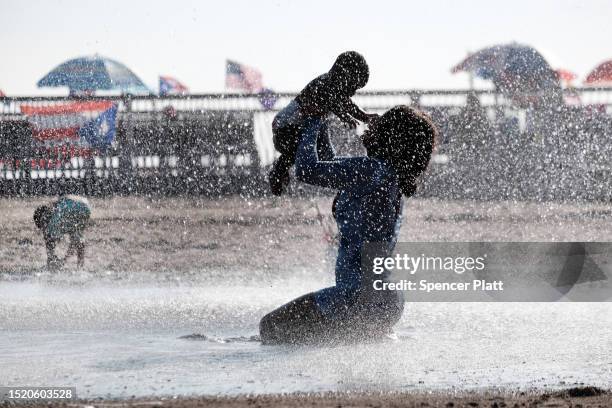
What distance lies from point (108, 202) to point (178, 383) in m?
12.8

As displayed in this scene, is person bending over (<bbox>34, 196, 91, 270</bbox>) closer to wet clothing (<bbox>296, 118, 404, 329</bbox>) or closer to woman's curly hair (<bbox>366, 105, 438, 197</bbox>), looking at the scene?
wet clothing (<bbox>296, 118, 404, 329</bbox>)

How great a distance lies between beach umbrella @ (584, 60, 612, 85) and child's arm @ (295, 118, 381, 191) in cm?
1890

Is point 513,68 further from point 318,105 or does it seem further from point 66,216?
point 318,105

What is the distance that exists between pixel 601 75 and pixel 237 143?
27.4ft

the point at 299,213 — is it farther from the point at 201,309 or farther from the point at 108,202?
the point at 201,309

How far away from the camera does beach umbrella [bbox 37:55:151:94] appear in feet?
70.0

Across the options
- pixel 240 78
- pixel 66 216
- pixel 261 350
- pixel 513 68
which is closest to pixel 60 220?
pixel 66 216

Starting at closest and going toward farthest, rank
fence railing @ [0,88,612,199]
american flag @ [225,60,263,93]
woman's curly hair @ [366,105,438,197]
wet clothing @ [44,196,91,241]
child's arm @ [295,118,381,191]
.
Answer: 1. child's arm @ [295,118,381,191]
2. woman's curly hair @ [366,105,438,197]
3. wet clothing @ [44,196,91,241]
4. fence railing @ [0,88,612,199]
5. american flag @ [225,60,263,93]

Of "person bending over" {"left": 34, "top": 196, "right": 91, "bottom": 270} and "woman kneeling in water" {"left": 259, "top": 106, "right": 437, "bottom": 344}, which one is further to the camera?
"person bending over" {"left": 34, "top": 196, "right": 91, "bottom": 270}

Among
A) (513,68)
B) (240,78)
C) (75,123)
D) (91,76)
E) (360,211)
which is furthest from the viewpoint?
(240,78)

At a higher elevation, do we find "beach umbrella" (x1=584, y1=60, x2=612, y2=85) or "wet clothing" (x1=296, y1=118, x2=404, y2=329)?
"beach umbrella" (x1=584, y1=60, x2=612, y2=85)

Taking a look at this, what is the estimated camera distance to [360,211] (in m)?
5.08

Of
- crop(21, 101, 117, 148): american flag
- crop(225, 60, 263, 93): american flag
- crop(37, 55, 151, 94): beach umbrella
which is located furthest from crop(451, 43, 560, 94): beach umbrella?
crop(21, 101, 117, 148): american flag

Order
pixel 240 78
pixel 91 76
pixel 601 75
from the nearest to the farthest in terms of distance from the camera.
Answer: pixel 91 76
pixel 601 75
pixel 240 78
